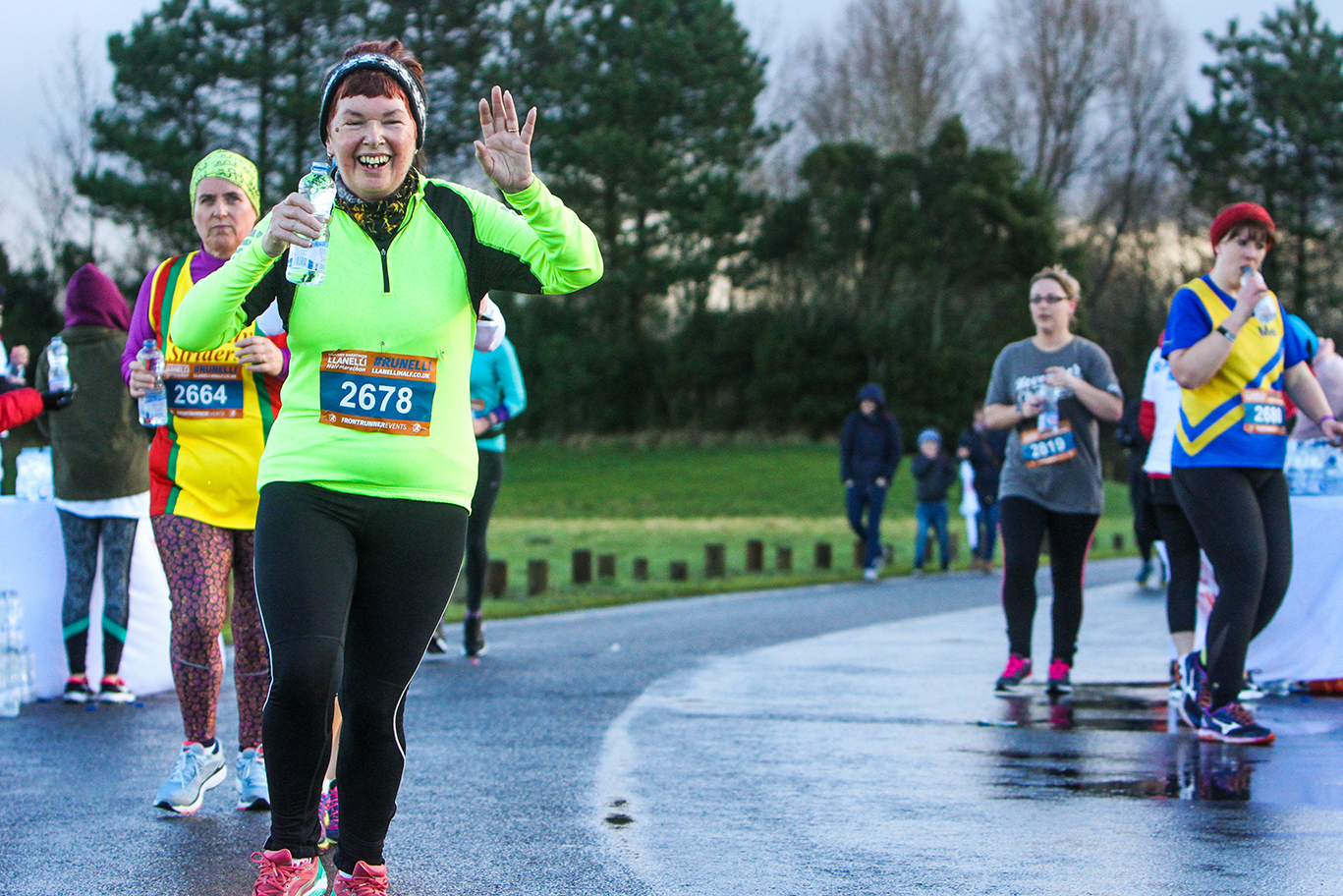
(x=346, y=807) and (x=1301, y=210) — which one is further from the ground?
(x=1301, y=210)

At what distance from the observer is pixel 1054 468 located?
755 cm

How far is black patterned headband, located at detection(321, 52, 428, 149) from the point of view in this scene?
375 cm

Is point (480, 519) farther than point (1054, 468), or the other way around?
point (480, 519)

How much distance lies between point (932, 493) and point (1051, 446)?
11.2m

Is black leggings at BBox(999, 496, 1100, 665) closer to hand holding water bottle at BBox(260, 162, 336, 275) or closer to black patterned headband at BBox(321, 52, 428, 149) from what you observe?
black patterned headband at BBox(321, 52, 428, 149)

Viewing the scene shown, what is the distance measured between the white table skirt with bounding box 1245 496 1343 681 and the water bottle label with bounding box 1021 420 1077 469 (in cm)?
107

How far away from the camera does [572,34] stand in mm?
43125

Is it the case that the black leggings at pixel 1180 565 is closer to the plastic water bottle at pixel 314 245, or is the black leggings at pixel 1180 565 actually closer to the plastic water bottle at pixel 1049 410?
the plastic water bottle at pixel 1049 410

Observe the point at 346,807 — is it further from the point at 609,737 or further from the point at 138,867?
the point at 609,737

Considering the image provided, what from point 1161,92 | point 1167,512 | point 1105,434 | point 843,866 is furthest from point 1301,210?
point 843,866

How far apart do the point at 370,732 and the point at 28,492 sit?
4.91 m

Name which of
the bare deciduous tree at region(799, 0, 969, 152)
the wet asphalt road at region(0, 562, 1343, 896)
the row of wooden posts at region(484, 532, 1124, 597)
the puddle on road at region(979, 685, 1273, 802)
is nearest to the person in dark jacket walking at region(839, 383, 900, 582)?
the row of wooden posts at region(484, 532, 1124, 597)

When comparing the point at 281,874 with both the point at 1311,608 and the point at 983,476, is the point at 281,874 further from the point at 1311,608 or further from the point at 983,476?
the point at 983,476

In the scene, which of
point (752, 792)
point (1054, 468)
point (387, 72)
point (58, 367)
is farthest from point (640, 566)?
point (387, 72)
